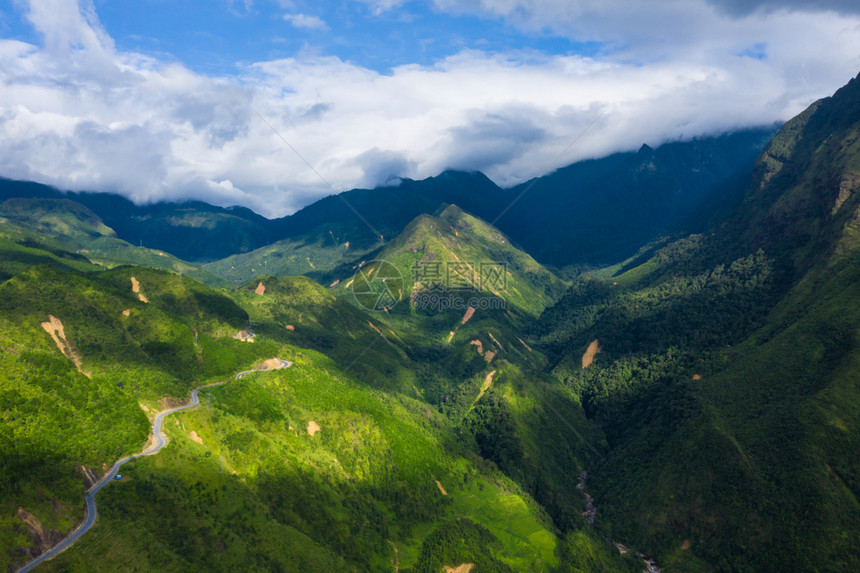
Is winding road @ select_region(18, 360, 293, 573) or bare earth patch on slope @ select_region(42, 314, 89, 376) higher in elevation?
bare earth patch on slope @ select_region(42, 314, 89, 376)

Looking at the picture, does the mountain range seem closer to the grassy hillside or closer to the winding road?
the grassy hillside

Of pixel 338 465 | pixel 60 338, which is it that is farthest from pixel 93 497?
pixel 60 338

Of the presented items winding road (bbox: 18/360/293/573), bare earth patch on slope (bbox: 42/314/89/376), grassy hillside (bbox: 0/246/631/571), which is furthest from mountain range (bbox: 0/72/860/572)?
winding road (bbox: 18/360/293/573)

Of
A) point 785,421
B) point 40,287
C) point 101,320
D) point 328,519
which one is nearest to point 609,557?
point 785,421

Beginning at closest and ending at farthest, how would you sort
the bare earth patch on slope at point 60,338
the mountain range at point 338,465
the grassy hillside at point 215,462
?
the grassy hillside at point 215,462 → the mountain range at point 338,465 → the bare earth patch on slope at point 60,338

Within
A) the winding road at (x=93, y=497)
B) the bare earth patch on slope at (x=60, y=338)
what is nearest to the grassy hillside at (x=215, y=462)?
the bare earth patch on slope at (x=60, y=338)

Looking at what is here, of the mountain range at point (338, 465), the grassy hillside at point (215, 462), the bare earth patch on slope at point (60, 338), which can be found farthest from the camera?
the bare earth patch on slope at point (60, 338)

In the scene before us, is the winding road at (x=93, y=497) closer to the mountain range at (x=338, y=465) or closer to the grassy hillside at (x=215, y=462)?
the mountain range at (x=338, y=465)

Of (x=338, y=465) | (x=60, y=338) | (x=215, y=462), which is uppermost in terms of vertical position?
(x=60, y=338)

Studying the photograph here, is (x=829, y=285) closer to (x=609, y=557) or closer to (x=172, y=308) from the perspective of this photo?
(x=609, y=557)

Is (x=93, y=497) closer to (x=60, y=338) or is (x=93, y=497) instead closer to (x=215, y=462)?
(x=215, y=462)

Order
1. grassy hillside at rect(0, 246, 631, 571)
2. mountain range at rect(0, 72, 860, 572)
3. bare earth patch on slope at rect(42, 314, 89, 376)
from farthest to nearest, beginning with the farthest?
bare earth patch on slope at rect(42, 314, 89, 376) → mountain range at rect(0, 72, 860, 572) → grassy hillside at rect(0, 246, 631, 571)
